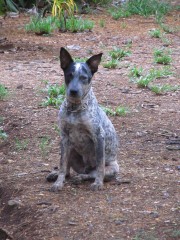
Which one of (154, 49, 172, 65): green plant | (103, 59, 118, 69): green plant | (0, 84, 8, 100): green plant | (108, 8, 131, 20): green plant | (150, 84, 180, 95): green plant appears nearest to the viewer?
(0, 84, 8, 100): green plant

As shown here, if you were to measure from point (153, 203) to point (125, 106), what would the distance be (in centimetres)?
381

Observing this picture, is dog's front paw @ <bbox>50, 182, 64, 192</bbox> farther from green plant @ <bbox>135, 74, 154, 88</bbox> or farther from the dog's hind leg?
green plant @ <bbox>135, 74, 154, 88</bbox>

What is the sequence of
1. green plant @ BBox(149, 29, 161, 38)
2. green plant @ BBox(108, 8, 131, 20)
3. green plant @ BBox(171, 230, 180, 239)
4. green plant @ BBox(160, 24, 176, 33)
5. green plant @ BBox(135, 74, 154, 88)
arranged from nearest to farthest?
1. green plant @ BBox(171, 230, 180, 239)
2. green plant @ BBox(135, 74, 154, 88)
3. green plant @ BBox(149, 29, 161, 38)
4. green plant @ BBox(160, 24, 176, 33)
5. green plant @ BBox(108, 8, 131, 20)

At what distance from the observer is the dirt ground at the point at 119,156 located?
239 inches

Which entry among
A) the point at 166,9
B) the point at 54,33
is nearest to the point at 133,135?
the point at 54,33

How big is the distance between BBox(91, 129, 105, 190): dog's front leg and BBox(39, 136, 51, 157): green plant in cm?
143

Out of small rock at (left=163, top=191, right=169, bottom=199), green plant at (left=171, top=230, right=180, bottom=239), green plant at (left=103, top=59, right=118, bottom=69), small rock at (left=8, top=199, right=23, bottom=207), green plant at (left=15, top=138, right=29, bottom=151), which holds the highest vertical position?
green plant at (left=171, top=230, right=180, bottom=239)

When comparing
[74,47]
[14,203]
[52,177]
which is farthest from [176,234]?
[74,47]

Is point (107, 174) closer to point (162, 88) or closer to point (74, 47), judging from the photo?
point (162, 88)

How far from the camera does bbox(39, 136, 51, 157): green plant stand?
8211mm

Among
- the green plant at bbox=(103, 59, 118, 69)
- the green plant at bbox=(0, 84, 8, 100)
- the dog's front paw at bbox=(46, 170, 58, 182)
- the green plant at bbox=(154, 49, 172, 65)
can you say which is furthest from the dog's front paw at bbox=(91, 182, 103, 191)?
the green plant at bbox=(154, 49, 172, 65)

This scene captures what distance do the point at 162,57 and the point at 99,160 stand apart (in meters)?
6.05

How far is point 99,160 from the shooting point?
22.3 ft

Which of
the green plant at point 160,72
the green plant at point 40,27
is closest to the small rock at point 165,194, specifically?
the green plant at point 160,72
